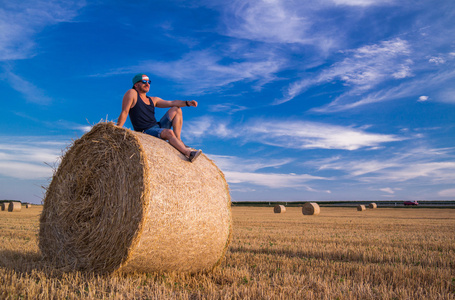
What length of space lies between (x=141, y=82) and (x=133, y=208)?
238 cm

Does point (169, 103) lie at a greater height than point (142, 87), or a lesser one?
lesser

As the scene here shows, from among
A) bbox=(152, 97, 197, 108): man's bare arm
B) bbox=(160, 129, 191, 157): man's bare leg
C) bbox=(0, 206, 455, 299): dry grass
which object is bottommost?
bbox=(0, 206, 455, 299): dry grass

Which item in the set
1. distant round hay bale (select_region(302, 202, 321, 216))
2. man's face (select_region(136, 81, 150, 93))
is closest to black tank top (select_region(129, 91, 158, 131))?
man's face (select_region(136, 81, 150, 93))

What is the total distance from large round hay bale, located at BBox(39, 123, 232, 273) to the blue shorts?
0.28m

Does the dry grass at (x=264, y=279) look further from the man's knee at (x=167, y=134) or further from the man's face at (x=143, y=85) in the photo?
the man's face at (x=143, y=85)

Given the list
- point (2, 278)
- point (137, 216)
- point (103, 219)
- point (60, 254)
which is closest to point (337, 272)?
point (137, 216)

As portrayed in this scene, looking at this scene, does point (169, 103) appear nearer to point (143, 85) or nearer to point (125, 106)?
point (143, 85)

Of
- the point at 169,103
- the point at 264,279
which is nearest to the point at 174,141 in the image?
the point at 169,103

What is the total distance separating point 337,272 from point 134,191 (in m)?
3.67

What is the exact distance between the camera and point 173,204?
521 cm

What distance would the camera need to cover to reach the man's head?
631 cm

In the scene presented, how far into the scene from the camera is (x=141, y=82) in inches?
249

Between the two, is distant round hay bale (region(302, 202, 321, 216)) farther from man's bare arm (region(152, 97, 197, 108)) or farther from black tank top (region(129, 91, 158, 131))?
black tank top (region(129, 91, 158, 131))

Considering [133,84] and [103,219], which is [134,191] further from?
[133,84]
